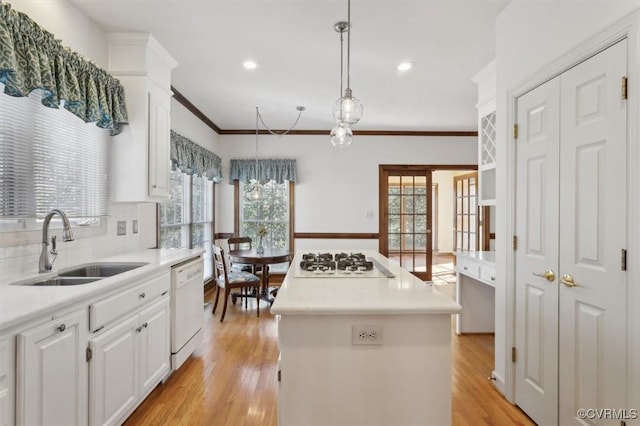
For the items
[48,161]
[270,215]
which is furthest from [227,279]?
[48,161]

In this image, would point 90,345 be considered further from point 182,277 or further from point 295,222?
point 295,222

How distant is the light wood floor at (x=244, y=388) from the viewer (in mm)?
2062

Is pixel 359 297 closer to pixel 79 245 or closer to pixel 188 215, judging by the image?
pixel 79 245

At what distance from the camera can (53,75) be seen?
191 cm

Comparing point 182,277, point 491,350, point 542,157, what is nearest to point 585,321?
point 542,157

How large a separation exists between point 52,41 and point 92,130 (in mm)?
701

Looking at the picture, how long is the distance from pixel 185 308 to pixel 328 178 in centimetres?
358

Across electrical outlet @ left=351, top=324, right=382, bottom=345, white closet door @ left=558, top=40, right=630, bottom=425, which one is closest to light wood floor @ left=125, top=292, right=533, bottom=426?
white closet door @ left=558, top=40, right=630, bottom=425

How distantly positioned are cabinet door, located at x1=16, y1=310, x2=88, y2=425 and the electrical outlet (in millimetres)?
1260

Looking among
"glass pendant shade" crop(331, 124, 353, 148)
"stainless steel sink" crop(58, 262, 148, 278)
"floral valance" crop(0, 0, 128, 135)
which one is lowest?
"stainless steel sink" crop(58, 262, 148, 278)

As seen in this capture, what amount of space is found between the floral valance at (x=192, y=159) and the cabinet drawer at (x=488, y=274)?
11.3ft

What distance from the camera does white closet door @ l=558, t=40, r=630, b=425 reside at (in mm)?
1469

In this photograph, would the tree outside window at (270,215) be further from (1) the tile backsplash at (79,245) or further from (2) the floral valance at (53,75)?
(2) the floral valance at (53,75)

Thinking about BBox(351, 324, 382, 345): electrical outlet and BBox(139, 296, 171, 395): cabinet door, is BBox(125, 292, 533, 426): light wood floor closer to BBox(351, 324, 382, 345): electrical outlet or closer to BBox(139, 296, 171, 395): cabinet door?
BBox(139, 296, 171, 395): cabinet door
